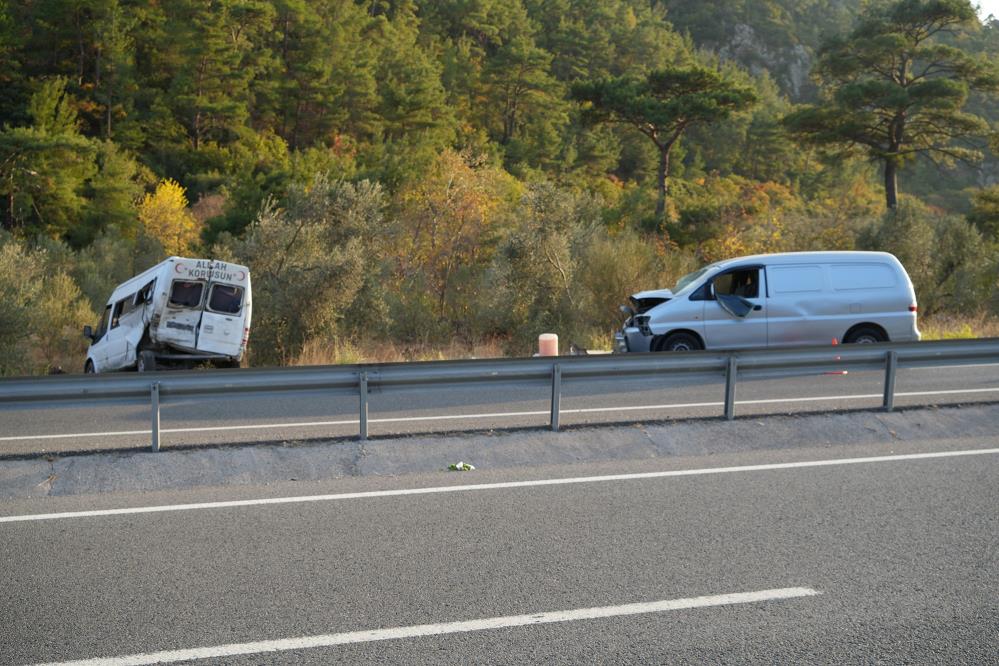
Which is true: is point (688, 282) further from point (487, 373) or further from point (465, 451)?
point (465, 451)

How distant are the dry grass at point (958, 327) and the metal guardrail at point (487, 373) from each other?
384 inches

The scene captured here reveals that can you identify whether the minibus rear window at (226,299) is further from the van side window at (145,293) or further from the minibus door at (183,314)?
the van side window at (145,293)

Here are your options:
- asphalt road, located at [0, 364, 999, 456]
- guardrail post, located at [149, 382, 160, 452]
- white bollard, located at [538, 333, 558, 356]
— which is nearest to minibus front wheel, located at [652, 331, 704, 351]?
asphalt road, located at [0, 364, 999, 456]

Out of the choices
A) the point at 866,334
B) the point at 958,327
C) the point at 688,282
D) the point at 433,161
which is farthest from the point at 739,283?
the point at 433,161

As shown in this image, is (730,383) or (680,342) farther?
(680,342)

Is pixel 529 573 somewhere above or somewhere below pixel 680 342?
below

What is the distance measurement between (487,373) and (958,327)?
17.1m

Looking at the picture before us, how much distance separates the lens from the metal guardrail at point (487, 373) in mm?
7848

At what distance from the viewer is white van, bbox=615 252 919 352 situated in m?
15.6

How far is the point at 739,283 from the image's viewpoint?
16000mm

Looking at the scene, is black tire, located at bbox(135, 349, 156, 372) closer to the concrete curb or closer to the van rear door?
the van rear door

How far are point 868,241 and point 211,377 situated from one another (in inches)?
1089

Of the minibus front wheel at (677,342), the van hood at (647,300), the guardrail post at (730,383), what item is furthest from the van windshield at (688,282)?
the guardrail post at (730,383)

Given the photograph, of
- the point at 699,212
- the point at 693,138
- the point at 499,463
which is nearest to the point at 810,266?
the point at 499,463
